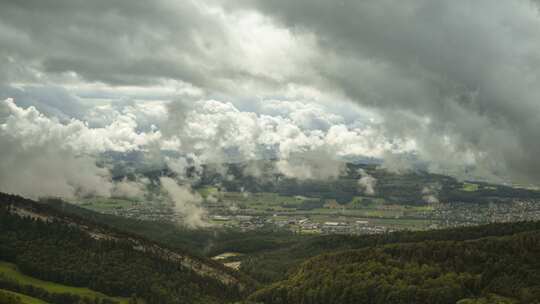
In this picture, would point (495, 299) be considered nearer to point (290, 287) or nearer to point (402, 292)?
point (402, 292)

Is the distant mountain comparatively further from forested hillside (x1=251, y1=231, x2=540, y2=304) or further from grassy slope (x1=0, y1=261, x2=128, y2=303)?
grassy slope (x1=0, y1=261, x2=128, y2=303)

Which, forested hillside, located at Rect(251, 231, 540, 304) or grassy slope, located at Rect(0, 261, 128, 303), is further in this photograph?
grassy slope, located at Rect(0, 261, 128, 303)

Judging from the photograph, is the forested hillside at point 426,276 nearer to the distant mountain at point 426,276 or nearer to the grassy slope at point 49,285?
the distant mountain at point 426,276

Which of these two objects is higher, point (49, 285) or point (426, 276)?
point (426, 276)

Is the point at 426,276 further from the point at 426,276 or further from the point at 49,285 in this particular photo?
the point at 49,285

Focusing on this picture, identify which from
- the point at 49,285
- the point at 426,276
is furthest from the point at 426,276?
the point at 49,285

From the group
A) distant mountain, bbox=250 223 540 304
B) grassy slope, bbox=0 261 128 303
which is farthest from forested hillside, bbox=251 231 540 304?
grassy slope, bbox=0 261 128 303

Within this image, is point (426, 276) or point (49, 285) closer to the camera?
point (426, 276)

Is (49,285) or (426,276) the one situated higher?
(426,276)

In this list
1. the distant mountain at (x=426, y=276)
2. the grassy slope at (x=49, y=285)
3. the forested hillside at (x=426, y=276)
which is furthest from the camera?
the grassy slope at (x=49, y=285)

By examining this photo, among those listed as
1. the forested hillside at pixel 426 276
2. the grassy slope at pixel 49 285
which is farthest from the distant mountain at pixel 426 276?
the grassy slope at pixel 49 285

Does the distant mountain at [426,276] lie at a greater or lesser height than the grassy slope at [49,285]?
greater

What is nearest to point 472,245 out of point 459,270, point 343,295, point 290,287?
point 459,270
